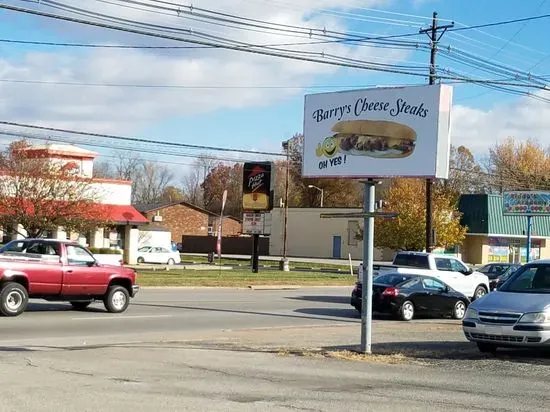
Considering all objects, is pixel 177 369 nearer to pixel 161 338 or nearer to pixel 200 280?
pixel 161 338

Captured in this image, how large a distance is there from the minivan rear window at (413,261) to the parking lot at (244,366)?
7.34 meters

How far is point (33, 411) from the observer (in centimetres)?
796

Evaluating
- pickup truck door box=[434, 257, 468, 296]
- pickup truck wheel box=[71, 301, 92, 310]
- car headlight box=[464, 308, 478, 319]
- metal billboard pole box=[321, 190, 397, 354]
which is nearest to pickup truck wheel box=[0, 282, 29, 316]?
pickup truck wheel box=[71, 301, 92, 310]

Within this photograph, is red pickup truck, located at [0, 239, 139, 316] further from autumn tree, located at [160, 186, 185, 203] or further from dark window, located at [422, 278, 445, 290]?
autumn tree, located at [160, 186, 185, 203]

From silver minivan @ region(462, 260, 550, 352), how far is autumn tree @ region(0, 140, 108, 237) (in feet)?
91.7

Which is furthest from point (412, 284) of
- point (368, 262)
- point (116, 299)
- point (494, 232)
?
point (494, 232)

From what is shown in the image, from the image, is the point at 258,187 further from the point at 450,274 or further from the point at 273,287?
the point at 450,274

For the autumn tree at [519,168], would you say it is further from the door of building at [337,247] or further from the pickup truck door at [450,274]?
the pickup truck door at [450,274]

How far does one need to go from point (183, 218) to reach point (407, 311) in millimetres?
67026

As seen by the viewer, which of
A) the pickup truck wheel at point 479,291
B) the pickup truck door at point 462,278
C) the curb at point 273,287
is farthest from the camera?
the curb at point 273,287

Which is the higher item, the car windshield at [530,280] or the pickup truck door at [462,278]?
the car windshield at [530,280]

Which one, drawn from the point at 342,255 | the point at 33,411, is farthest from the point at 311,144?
the point at 342,255

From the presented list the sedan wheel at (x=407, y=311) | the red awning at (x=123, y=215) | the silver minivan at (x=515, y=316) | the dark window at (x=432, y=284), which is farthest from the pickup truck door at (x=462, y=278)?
the red awning at (x=123, y=215)

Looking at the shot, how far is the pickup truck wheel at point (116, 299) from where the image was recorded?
20.5 meters
